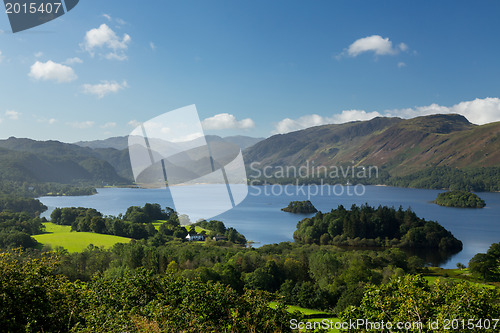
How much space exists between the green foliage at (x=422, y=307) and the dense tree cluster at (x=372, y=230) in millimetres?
48989

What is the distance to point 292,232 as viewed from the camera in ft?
200

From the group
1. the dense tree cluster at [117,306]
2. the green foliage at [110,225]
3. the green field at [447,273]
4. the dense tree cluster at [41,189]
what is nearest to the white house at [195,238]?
the green foliage at [110,225]

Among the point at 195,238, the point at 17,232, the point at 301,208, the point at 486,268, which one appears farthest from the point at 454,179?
the point at 17,232

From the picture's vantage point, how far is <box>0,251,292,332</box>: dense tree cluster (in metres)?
6.66

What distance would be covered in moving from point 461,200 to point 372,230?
50342 millimetres

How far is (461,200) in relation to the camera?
9619cm

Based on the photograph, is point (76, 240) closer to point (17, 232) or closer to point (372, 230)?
point (17, 232)

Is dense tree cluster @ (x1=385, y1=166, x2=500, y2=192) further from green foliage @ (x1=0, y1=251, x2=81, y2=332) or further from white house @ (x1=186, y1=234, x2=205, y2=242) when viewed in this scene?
green foliage @ (x1=0, y1=251, x2=81, y2=332)

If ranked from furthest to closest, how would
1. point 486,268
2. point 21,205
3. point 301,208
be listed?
point 301,208, point 21,205, point 486,268

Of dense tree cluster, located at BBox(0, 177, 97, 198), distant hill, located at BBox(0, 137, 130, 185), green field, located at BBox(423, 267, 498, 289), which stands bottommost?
green field, located at BBox(423, 267, 498, 289)

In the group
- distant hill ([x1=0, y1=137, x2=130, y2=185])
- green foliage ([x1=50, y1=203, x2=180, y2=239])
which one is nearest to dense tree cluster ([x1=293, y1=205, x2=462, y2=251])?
green foliage ([x1=50, y1=203, x2=180, y2=239])

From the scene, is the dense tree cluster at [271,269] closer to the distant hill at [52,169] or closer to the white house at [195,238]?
the white house at [195,238]

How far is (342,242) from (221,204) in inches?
2143

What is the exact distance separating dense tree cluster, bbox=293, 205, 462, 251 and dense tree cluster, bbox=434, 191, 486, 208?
44.0 meters
